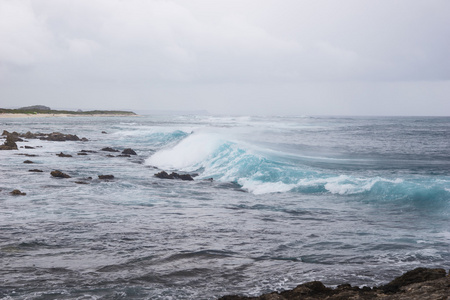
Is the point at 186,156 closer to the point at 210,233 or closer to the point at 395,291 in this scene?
the point at 210,233

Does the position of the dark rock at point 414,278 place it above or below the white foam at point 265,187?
above

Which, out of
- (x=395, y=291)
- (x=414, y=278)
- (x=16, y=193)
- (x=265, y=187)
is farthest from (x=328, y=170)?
(x=395, y=291)

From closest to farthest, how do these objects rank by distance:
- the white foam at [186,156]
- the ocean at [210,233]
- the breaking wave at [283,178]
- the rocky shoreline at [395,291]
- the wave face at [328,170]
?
the rocky shoreline at [395,291], the ocean at [210,233], the breaking wave at [283,178], the wave face at [328,170], the white foam at [186,156]

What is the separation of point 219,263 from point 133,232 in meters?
3.10

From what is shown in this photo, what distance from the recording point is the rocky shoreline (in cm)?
507

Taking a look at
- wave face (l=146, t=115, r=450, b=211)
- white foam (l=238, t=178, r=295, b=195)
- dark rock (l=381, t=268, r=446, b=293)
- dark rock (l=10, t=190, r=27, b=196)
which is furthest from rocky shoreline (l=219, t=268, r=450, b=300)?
dark rock (l=10, t=190, r=27, b=196)

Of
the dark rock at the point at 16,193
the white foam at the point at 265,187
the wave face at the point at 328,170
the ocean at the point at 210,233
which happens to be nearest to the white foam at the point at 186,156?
the wave face at the point at 328,170

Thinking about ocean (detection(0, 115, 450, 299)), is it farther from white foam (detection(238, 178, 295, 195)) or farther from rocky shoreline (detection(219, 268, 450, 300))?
rocky shoreline (detection(219, 268, 450, 300))

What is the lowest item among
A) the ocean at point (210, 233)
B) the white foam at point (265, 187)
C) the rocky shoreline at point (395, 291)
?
the white foam at point (265, 187)

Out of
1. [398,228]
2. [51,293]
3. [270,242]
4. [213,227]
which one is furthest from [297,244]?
[51,293]

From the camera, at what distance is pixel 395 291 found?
567 centimetres

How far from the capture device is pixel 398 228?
36.2 feet

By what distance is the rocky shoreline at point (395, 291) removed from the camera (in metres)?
5.07

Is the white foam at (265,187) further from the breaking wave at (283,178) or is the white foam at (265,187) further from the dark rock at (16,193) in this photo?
the dark rock at (16,193)
